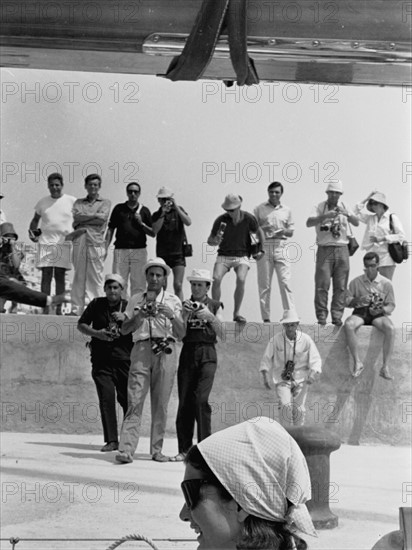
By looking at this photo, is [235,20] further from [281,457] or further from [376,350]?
[376,350]

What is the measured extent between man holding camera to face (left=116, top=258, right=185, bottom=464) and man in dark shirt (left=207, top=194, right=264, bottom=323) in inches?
55.5

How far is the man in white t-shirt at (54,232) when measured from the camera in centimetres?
898

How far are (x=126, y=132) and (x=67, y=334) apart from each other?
233cm

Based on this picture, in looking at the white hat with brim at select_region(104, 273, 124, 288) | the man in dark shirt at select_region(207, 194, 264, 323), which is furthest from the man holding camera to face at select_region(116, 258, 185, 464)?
the man in dark shirt at select_region(207, 194, 264, 323)

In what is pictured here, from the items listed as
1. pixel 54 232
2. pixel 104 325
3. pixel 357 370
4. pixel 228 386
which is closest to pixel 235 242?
pixel 228 386

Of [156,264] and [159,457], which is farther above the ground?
[156,264]

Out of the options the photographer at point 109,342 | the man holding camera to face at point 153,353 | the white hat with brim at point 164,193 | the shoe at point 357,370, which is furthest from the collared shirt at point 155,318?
the shoe at point 357,370

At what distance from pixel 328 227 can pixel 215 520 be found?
8.85 metres

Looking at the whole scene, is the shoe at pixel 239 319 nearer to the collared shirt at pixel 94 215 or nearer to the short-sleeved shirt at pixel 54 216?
→ the collared shirt at pixel 94 215

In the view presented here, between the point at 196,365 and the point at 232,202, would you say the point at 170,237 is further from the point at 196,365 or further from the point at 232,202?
the point at 196,365

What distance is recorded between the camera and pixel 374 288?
11039mm

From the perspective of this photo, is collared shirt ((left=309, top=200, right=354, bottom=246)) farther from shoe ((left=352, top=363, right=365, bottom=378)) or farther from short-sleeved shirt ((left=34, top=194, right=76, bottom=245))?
short-sleeved shirt ((left=34, top=194, right=76, bottom=245))

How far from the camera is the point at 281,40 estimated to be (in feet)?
7.20

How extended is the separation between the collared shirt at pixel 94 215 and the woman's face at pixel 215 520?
724cm
